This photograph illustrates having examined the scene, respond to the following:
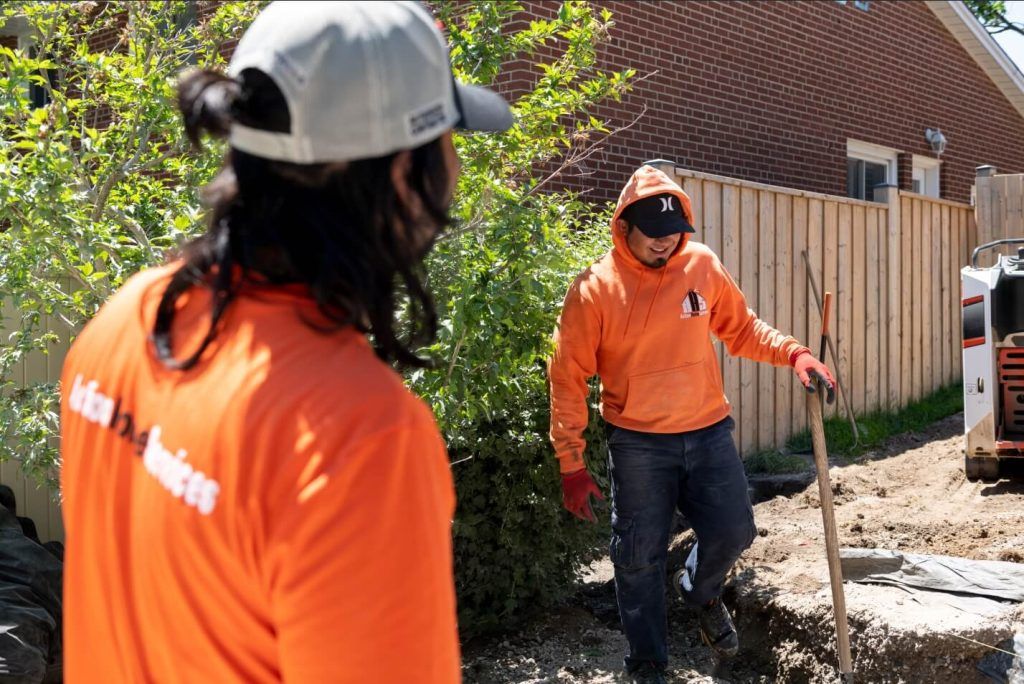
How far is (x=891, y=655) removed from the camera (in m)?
4.18

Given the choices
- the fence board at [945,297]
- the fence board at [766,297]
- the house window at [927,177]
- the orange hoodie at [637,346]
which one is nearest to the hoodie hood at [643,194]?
the orange hoodie at [637,346]

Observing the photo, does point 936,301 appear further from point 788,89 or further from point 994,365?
point 994,365

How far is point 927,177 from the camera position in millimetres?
13711

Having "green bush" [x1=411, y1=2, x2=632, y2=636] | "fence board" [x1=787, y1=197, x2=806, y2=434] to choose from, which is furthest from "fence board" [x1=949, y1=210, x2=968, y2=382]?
"green bush" [x1=411, y1=2, x2=632, y2=636]

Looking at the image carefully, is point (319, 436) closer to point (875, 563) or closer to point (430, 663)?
point (430, 663)

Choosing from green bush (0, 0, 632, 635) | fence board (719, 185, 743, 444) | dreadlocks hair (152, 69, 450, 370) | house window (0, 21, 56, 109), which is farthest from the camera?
house window (0, 21, 56, 109)

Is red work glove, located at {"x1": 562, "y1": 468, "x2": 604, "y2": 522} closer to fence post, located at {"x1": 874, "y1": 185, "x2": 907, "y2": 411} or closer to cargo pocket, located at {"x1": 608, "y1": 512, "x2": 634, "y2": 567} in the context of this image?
cargo pocket, located at {"x1": 608, "y1": 512, "x2": 634, "y2": 567}

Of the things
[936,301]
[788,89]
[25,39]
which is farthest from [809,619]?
[25,39]

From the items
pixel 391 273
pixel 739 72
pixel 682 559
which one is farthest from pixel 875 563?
pixel 739 72

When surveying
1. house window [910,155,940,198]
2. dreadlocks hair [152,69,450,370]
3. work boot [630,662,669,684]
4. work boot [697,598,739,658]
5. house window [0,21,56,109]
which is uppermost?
house window [0,21,56,109]

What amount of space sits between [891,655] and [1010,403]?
328cm

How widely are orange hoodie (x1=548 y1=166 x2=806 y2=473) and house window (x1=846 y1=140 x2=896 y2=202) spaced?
8.56 m

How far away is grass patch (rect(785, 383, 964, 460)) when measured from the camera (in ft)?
26.9

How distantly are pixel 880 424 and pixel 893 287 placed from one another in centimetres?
134
